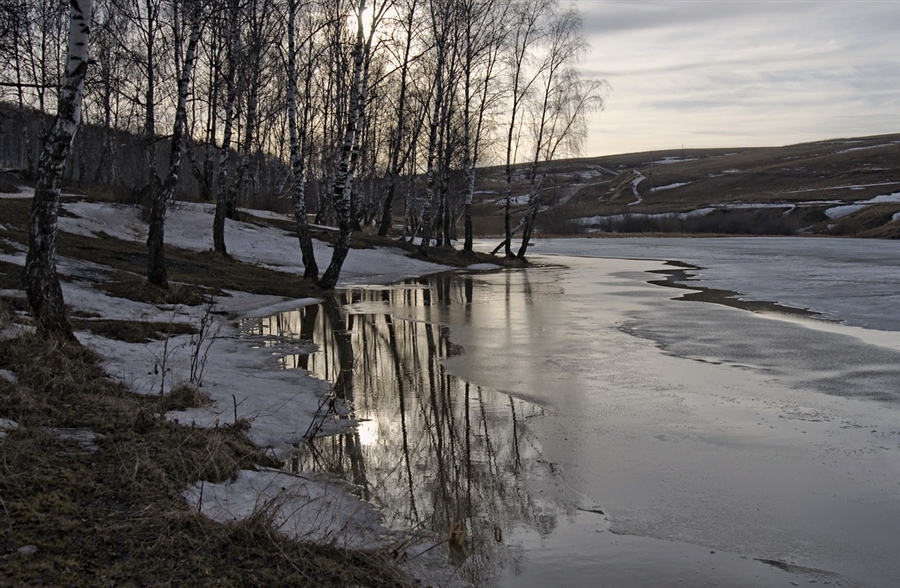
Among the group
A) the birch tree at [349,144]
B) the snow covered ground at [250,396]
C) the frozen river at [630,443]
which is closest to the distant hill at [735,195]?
the birch tree at [349,144]

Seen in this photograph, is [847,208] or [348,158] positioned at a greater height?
[847,208]

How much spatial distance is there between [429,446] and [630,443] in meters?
1.79

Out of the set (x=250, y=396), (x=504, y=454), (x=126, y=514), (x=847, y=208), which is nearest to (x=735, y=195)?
(x=847, y=208)

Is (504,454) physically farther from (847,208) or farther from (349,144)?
(847,208)

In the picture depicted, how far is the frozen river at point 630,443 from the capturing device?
4.60 metres

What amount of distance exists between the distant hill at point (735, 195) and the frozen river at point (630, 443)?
2876cm

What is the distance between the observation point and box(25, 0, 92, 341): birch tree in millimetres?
7754

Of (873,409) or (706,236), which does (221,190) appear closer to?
(873,409)

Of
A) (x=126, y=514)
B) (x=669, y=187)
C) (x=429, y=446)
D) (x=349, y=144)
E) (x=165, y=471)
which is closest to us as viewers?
(x=126, y=514)

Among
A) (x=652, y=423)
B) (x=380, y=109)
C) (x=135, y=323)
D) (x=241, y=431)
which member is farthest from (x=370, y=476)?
(x=380, y=109)

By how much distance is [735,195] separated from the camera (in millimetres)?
124625

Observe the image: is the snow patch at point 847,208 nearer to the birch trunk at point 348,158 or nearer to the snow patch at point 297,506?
the birch trunk at point 348,158

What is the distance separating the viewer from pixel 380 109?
139 ft

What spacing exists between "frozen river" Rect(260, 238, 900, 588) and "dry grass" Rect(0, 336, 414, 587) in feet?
3.04
